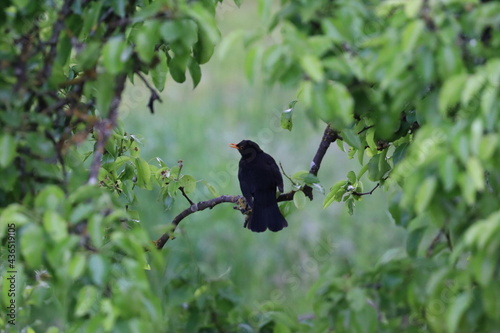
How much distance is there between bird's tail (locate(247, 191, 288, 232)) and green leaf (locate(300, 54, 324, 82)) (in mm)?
2566

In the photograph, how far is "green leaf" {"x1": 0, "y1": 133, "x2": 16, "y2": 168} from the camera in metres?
1.94

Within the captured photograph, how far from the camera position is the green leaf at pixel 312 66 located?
5.81 feet

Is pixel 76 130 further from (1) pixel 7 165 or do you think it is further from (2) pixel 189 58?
(1) pixel 7 165

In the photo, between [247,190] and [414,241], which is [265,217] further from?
[414,241]

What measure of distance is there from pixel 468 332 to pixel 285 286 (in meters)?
6.00

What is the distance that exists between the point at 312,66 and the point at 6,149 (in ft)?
2.67

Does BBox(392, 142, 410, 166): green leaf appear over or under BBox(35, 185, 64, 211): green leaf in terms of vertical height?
over

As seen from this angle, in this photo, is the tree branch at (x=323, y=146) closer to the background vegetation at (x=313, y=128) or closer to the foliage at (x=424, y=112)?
the background vegetation at (x=313, y=128)

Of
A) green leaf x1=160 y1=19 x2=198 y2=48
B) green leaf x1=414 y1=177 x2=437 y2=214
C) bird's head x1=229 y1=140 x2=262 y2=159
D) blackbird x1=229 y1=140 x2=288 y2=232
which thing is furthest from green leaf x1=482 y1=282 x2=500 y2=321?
bird's head x1=229 y1=140 x2=262 y2=159

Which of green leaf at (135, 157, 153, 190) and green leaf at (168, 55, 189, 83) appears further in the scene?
green leaf at (135, 157, 153, 190)

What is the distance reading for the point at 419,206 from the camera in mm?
1754

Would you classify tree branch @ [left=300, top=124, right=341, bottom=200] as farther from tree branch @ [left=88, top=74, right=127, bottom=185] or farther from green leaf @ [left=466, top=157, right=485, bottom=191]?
green leaf @ [left=466, top=157, right=485, bottom=191]

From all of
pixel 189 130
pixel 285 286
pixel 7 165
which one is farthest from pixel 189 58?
pixel 189 130

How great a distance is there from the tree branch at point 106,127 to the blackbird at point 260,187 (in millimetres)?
2221
